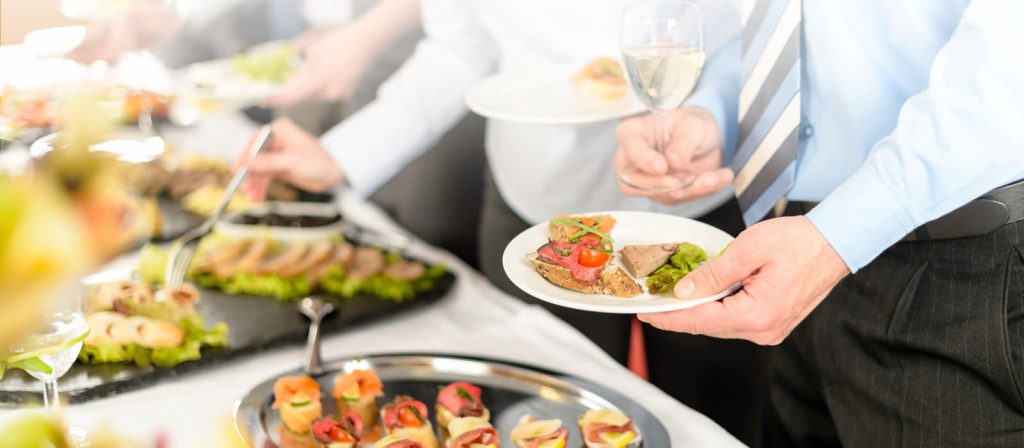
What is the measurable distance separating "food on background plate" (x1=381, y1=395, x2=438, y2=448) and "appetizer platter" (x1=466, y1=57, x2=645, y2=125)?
45cm

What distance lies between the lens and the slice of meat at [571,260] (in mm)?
1047

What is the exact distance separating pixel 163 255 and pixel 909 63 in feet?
5.15

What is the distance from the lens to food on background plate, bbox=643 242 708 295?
1074 mm

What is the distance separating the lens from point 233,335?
167 cm

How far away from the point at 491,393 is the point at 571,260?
0.44m

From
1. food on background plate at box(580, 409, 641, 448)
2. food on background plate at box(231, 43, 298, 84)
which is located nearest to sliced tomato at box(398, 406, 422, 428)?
food on background plate at box(580, 409, 641, 448)

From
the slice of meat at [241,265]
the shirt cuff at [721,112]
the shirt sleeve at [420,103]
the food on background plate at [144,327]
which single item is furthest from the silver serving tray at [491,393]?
the shirt sleeve at [420,103]

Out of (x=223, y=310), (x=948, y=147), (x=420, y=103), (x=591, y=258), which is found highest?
(x=948, y=147)

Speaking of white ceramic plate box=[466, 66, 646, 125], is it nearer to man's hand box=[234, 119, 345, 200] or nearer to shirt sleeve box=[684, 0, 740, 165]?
shirt sleeve box=[684, 0, 740, 165]

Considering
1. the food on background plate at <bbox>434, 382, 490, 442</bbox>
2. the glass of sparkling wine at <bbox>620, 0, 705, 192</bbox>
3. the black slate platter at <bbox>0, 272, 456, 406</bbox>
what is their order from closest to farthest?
1. the glass of sparkling wine at <bbox>620, 0, 705, 192</bbox>
2. the food on background plate at <bbox>434, 382, 490, 442</bbox>
3. the black slate platter at <bbox>0, 272, 456, 406</bbox>

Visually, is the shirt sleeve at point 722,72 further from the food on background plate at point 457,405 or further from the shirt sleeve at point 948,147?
the food on background plate at point 457,405

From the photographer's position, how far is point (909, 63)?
4.18ft

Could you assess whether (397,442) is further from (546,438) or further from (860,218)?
(860,218)

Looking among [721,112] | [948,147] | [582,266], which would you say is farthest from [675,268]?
[721,112]
